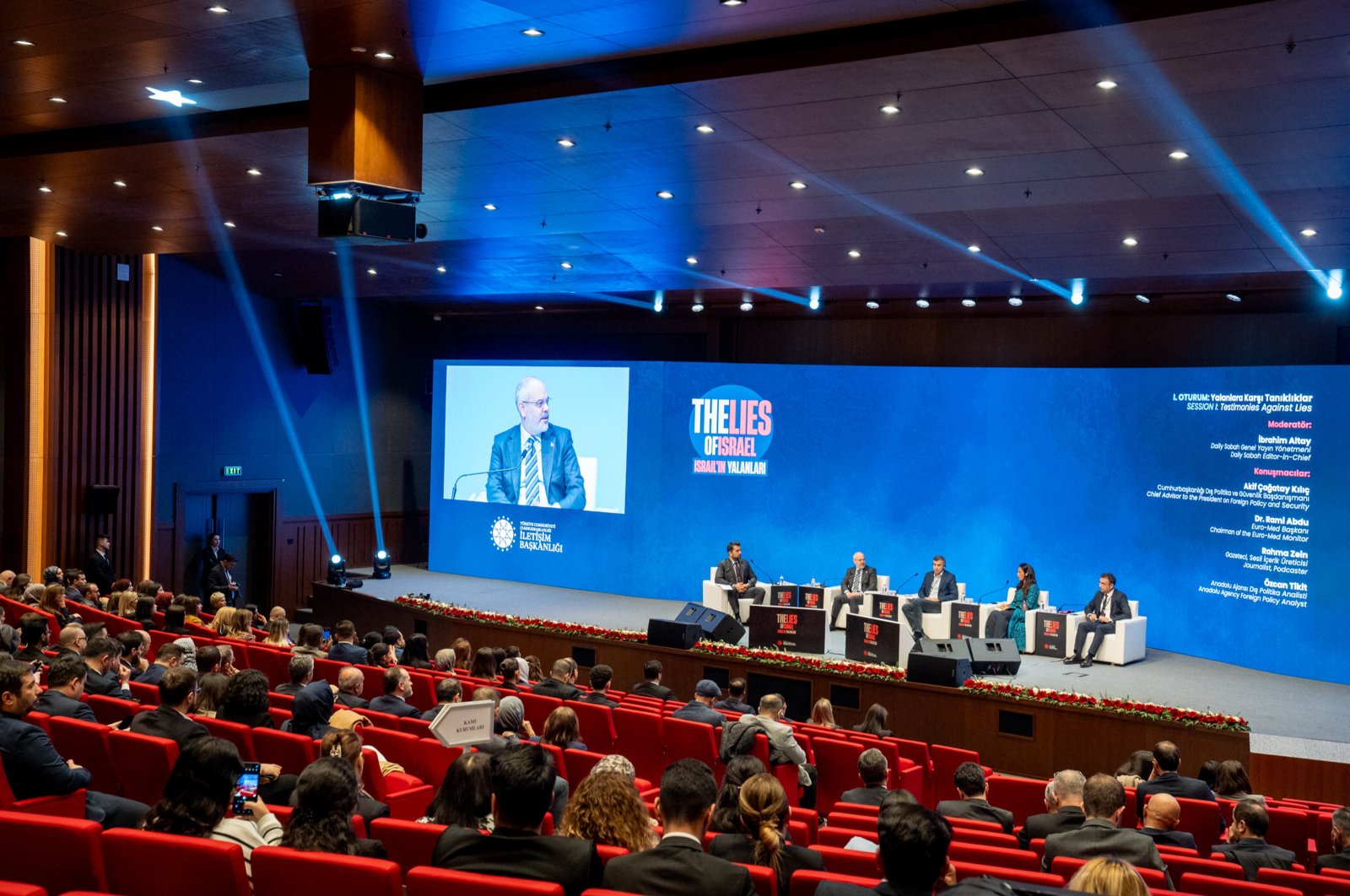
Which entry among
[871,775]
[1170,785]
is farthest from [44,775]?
[1170,785]

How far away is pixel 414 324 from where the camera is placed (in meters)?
19.0

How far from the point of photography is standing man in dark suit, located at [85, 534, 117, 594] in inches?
535

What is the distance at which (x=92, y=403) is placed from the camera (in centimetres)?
1412

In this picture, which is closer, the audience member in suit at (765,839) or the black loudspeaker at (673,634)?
the audience member in suit at (765,839)

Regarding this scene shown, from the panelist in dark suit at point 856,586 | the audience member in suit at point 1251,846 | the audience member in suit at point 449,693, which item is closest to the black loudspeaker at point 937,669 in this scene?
the panelist in dark suit at point 856,586

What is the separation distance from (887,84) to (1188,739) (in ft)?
16.2

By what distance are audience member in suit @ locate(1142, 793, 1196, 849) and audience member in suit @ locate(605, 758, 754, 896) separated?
2.70 m

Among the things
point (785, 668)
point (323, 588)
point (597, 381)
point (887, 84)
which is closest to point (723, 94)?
point (887, 84)

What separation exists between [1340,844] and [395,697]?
4403 millimetres

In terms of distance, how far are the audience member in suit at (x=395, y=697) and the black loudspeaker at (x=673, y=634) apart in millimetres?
4551

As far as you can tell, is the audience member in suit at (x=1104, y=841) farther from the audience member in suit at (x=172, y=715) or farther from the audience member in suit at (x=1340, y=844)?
the audience member in suit at (x=172, y=715)

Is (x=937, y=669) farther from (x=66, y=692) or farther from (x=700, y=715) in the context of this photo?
(x=66, y=692)

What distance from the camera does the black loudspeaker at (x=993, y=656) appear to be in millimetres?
10258

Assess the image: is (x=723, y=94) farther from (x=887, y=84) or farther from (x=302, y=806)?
(x=302, y=806)
